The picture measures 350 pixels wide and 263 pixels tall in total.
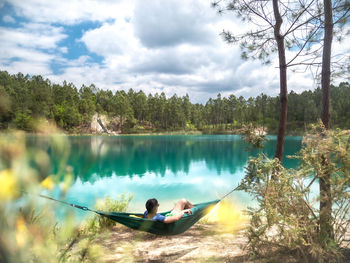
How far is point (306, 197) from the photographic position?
196cm

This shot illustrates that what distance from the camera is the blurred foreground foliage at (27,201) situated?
371 mm

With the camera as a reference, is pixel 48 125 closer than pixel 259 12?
Yes

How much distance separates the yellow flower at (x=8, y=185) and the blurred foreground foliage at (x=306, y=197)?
1794 mm

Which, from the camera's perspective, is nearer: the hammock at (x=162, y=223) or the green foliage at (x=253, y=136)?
the hammock at (x=162, y=223)

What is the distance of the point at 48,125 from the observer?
1.39ft

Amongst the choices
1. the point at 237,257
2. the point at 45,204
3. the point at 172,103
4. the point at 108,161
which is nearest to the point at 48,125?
the point at 45,204

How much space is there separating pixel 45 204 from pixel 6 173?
0.40ft

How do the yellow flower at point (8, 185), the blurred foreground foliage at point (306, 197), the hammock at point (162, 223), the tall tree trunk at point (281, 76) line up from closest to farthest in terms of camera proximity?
the yellow flower at point (8, 185)
the blurred foreground foliage at point (306, 197)
the hammock at point (162, 223)
the tall tree trunk at point (281, 76)

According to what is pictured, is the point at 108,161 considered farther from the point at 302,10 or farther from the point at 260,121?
the point at 260,121

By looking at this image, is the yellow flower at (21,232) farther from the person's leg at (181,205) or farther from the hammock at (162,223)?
the person's leg at (181,205)

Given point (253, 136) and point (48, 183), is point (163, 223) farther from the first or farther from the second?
point (48, 183)

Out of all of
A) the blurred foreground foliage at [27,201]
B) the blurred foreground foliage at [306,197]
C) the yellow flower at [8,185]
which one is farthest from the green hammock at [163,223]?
the yellow flower at [8,185]

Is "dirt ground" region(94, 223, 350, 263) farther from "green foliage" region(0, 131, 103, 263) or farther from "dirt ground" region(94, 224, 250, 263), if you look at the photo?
"green foliage" region(0, 131, 103, 263)

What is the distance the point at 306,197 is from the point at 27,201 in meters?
2.06
